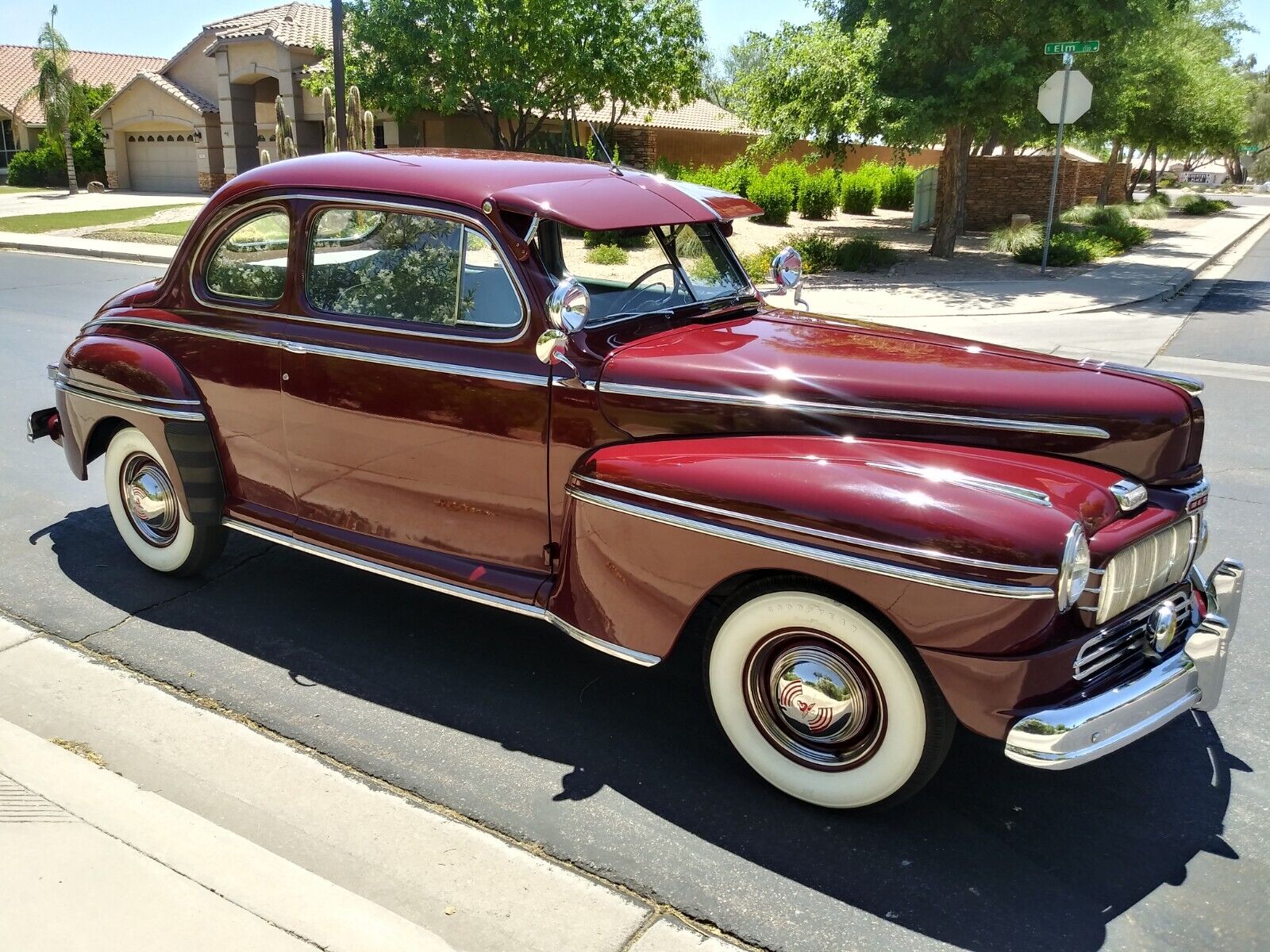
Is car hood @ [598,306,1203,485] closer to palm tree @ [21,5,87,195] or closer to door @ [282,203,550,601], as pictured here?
door @ [282,203,550,601]

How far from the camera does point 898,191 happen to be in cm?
3516

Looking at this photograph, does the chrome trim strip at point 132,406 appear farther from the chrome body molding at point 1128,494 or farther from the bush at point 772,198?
the bush at point 772,198

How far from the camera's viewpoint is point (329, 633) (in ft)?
14.7

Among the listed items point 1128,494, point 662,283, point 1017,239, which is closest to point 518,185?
point 662,283

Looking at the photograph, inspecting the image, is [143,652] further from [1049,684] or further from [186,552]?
[1049,684]

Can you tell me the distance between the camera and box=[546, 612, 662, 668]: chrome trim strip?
3387 mm

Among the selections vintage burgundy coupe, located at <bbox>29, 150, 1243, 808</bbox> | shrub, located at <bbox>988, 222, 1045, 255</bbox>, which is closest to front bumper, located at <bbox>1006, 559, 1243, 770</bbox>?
vintage burgundy coupe, located at <bbox>29, 150, 1243, 808</bbox>

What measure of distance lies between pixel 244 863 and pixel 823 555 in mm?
1820

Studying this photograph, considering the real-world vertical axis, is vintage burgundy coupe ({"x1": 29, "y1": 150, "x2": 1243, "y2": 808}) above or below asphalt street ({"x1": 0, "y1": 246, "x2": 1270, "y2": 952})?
above

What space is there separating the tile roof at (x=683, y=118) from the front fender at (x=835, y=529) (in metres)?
32.7

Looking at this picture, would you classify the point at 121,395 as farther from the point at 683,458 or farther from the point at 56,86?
the point at 56,86

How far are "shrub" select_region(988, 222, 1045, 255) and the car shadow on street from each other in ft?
58.4

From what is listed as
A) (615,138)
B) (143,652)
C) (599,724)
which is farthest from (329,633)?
(615,138)

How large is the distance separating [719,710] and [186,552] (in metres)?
2.75
